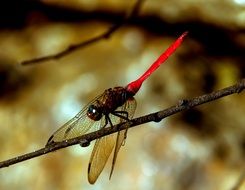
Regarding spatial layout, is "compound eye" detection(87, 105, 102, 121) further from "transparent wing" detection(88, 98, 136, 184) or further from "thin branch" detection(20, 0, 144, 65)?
"thin branch" detection(20, 0, 144, 65)

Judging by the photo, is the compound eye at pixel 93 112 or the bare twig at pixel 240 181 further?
the bare twig at pixel 240 181

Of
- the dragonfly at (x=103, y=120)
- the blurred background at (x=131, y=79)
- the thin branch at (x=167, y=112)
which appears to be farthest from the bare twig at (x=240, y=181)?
the thin branch at (x=167, y=112)

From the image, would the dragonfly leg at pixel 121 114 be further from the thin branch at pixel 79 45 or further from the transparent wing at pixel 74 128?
the thin branch at pixel 79 45

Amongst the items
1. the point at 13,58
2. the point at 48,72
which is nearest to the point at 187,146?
the point at 48,72

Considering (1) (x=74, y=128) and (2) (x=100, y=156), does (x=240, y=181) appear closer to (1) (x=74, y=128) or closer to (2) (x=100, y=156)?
(2) (x=100, y=156)

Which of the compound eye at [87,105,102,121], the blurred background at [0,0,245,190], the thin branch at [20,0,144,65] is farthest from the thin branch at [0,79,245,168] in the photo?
the thin branch at [20,0,144,65]

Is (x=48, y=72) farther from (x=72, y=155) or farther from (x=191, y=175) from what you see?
(x=191, y=175)

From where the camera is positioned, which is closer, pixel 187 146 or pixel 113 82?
pixel 187 146
